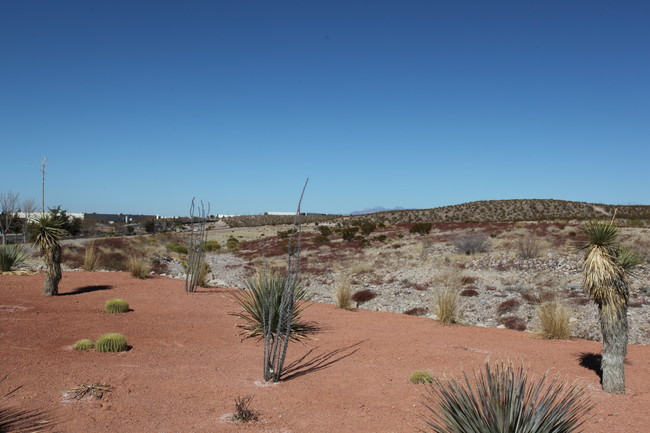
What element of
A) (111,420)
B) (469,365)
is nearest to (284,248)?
(469,365)

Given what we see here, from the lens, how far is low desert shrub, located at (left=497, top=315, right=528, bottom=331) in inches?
520

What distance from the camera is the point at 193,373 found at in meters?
7.33

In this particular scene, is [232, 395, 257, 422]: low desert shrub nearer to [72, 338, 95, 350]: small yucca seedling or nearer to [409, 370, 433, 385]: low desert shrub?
[409, 370, 433, 385]: low desert shrub

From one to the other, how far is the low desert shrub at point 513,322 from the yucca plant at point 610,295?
5.97m

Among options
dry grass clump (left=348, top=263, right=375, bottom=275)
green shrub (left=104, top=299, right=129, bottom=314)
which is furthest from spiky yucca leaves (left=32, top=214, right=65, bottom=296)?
dry grass clump (left=348, top=263, right=375, bottom=275)

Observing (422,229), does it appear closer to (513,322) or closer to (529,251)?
(529,251)

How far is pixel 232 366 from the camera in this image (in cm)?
791

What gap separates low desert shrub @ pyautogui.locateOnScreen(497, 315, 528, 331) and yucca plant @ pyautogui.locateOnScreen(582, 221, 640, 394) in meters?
5.97

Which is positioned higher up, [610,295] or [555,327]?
[610,295]

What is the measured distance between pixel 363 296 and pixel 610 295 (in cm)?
1207

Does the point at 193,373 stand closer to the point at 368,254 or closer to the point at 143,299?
the point at 143,299

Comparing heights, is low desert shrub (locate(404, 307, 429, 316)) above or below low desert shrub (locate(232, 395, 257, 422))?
below

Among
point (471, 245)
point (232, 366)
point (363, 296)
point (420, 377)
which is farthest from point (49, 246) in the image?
point (471, 245)

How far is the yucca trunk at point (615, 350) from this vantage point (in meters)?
7.16
